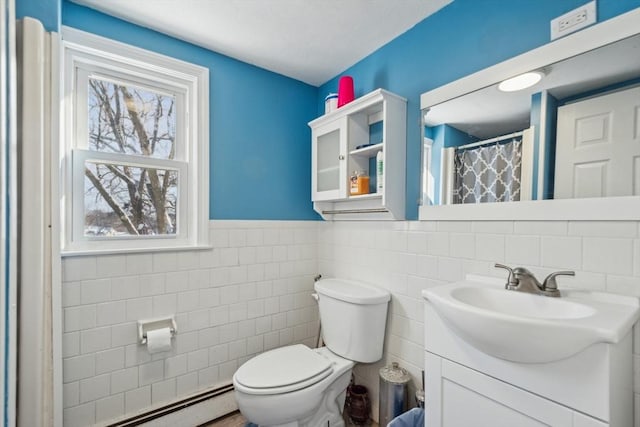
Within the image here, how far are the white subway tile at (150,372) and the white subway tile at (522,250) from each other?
1791 millimetres

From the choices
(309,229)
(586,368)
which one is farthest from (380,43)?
(586,368)

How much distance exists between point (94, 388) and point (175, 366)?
0.36 m

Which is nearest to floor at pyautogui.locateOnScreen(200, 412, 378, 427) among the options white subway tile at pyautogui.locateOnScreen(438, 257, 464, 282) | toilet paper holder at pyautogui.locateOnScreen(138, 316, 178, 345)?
toilet paper holder at pyautogui.locateOnScreen(138, 316, 178, 345)

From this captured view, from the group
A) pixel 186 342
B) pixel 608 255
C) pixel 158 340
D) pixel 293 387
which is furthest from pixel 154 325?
pixel 608 255

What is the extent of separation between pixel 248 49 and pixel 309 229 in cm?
122

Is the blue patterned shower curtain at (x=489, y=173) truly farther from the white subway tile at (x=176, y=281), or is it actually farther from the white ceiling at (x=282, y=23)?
the white subway tile at (x=176, y=281)

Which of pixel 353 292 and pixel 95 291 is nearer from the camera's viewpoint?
pixel 95 291

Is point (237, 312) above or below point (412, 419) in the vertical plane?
above

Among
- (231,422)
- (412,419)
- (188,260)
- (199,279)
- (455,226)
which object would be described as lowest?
(231,422)

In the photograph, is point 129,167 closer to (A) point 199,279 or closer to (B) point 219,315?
(A) point 199,279

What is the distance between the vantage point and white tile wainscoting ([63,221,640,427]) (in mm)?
1061

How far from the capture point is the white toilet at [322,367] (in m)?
1.30

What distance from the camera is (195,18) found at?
1.49 meters

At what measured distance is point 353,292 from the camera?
165 cm
